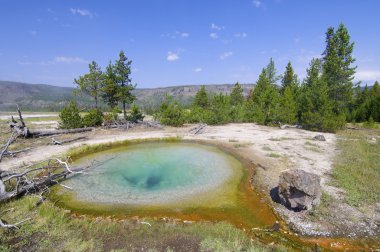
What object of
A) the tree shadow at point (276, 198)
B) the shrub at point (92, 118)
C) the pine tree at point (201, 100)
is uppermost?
the pine tree at point (201, 100)

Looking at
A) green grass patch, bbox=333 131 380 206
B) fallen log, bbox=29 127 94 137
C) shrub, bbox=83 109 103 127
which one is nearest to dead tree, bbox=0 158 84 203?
fallen log, bbox=29 127 94 137

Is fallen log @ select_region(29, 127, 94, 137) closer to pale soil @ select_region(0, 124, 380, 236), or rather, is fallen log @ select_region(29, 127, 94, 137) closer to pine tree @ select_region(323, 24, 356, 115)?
pale soil @ select_region(0, 124, 380, 236)

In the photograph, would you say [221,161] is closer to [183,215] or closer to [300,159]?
[300,159]

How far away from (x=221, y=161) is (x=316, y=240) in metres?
9.73

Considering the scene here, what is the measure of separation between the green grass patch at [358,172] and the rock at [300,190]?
2125 mm

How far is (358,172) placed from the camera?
14109 millimetres

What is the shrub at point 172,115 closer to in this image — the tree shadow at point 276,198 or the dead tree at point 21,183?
the dead tree at point 21,183

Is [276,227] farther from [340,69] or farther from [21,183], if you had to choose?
[340,69]

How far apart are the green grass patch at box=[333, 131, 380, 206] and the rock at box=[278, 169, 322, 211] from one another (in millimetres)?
2125

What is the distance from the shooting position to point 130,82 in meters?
35.4

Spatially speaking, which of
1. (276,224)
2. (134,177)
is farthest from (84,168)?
A: (276,224)

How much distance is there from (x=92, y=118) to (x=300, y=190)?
97.1 feet

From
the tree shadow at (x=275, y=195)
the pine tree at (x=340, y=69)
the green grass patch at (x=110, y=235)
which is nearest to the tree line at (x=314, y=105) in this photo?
the pine tree at (x=340, y=69)

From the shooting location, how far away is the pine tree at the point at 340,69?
32.9 metres
